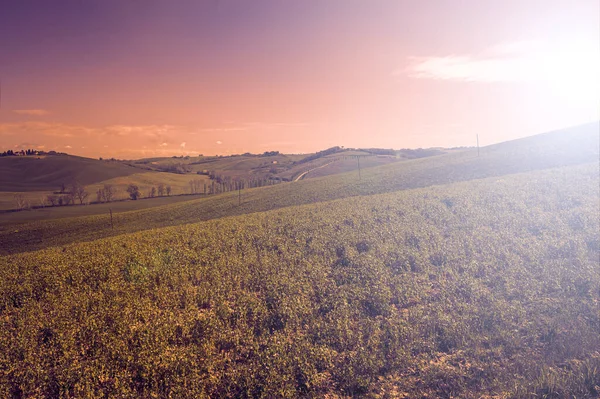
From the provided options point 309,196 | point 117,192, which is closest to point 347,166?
point 309,196

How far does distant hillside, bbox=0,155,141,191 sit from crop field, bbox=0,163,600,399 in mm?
167600

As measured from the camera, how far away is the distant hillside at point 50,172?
157375 millimetres

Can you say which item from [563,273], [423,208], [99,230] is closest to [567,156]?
[423,208]

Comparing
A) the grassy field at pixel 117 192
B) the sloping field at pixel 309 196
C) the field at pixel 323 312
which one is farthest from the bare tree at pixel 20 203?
the field at pixel 323 312

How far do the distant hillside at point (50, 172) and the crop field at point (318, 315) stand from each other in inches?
6598

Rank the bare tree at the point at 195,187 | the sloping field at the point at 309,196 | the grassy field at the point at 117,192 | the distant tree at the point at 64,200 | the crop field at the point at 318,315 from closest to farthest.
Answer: the crop field at the point at 318,315, the sloping field at the point at 309,196, the grassy field at the point at 117,192, the distant tree at the point at 64,200, the bare tree at the point at 195,187

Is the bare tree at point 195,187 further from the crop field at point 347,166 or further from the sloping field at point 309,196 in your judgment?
the sloping field at point 309,196

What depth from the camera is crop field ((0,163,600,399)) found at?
344 inches

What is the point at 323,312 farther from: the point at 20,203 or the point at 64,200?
the point at 20,203

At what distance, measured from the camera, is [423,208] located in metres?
26.2

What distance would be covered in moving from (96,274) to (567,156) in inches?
2791

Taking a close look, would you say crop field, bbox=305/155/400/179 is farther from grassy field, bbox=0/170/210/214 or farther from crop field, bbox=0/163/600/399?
crop field, bbox=0/163/600/399

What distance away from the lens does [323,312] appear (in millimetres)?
12492

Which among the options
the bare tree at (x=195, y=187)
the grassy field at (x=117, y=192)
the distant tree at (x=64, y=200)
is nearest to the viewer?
the grassy field at (x=117, y=192)
